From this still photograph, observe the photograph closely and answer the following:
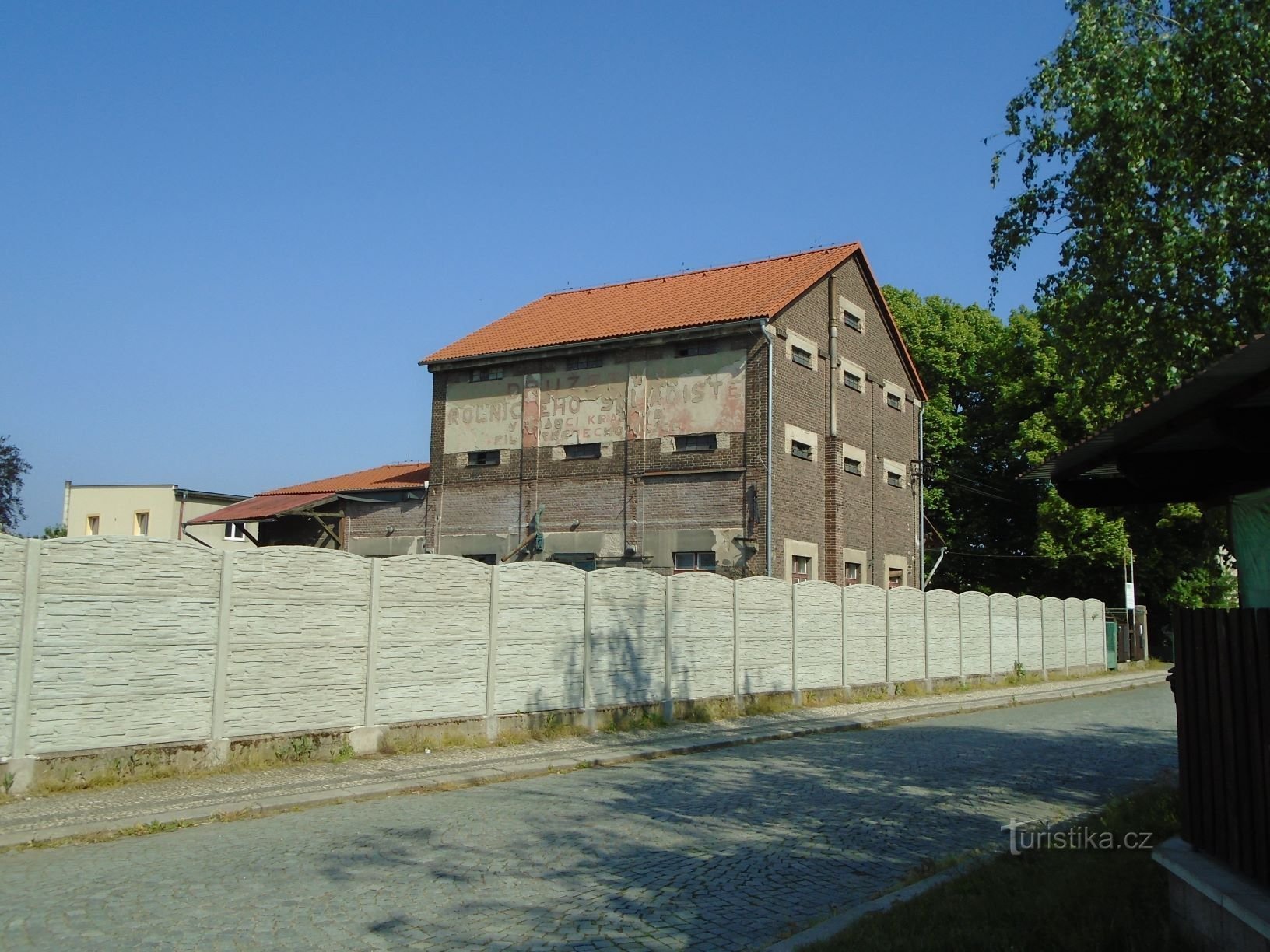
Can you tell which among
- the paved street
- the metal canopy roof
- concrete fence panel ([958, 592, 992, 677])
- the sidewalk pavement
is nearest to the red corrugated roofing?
concrete fence panel ([958, 592, 992, 677])

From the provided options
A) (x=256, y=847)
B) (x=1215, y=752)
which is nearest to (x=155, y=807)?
(x=256, y=847)

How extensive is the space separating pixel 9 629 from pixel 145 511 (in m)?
38.9

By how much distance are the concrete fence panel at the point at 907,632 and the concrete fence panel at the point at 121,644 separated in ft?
56.2

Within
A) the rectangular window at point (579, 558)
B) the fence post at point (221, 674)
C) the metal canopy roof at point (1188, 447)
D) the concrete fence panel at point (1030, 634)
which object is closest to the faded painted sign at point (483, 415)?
the rectangular window at point (579, 558)

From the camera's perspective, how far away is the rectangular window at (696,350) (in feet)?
101

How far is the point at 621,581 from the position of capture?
1761 centimetres

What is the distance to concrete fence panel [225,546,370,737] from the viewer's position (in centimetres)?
1227

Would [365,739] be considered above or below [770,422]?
below

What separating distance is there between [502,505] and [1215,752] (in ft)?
94.2

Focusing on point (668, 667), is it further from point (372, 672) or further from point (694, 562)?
point (694, 562)

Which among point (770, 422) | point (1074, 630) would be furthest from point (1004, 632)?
point (770, 422)

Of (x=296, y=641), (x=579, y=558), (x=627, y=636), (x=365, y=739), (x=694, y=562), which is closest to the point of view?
(x=296, y=641)

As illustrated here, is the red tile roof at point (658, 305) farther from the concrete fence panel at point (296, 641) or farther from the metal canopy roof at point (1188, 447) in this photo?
the metal canopy roof at point (1188, 447)

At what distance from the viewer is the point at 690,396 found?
3088 cm
